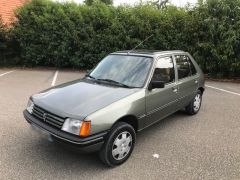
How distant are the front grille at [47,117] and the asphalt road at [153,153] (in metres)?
0.26

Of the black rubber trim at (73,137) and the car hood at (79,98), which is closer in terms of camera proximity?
the black rubber trim at (73,137)

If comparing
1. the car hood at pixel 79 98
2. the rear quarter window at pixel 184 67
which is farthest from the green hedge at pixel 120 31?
the car hood at pixel 79 98

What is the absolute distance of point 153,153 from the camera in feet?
14.7

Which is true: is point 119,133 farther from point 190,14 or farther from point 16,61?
point 16,61

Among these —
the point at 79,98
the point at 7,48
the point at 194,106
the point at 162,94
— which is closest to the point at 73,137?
the point at 79,98

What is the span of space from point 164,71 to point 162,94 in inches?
19.1

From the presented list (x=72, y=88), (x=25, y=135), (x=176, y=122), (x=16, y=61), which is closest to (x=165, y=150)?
(x=176, y=122)

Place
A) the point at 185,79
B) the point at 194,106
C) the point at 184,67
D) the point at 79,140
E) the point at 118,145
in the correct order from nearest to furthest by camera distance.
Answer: the point at 79,140 → the point at 118,145 → the point at 185,79 → the point at 184,67 → the point at 194,106

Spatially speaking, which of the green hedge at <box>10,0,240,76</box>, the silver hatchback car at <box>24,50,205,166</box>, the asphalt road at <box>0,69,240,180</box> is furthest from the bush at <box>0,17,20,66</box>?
the silver hatchback car at <box>24,50,205,166</box>

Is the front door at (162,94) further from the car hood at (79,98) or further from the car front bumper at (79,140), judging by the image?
the car front bumper at (79,140)

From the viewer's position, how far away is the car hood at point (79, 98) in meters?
3.75

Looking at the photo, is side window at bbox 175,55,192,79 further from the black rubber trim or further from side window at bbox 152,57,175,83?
the black rubber trim

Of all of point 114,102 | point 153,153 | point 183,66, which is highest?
point 183,66

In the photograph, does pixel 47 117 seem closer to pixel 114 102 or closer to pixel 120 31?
pixel 114 102
